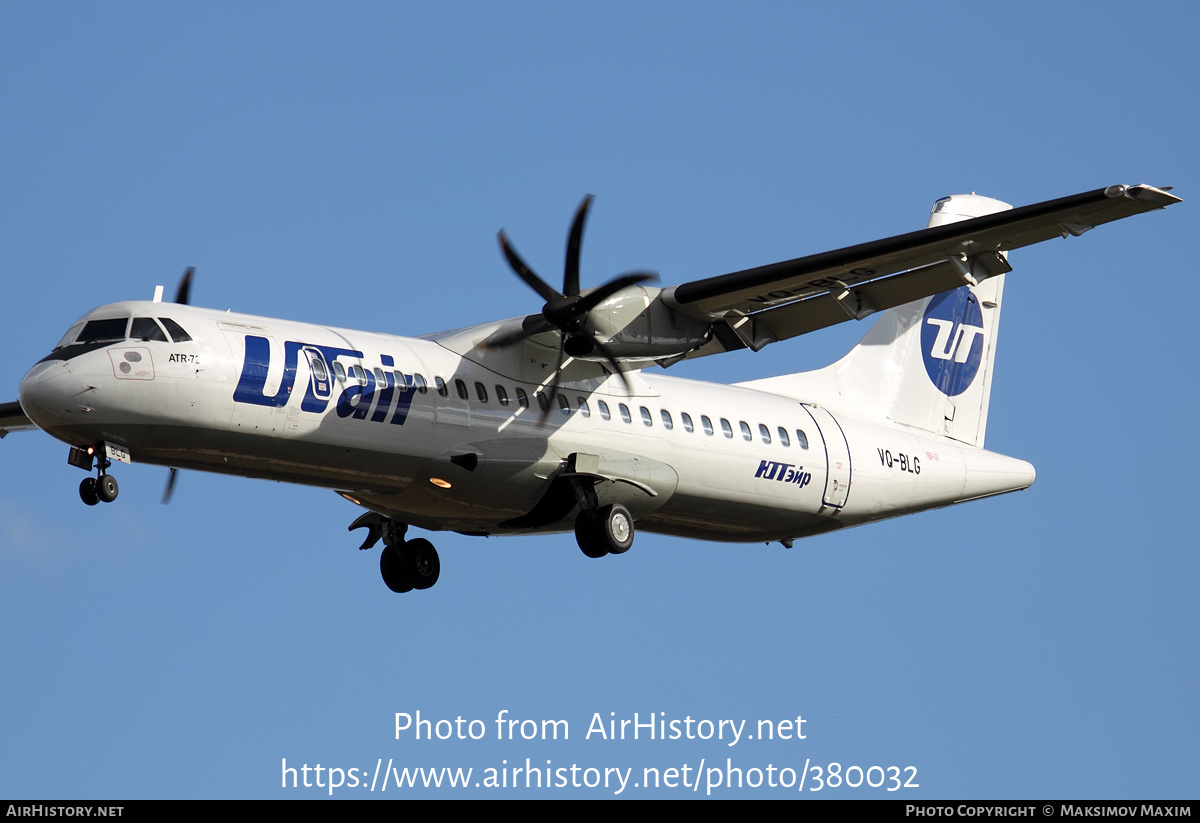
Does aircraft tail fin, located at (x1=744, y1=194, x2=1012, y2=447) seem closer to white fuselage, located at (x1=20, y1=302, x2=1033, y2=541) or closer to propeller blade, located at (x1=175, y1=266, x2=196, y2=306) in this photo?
white fuselage, located at (x1=20, y1=302, x2=1033, y2=541)

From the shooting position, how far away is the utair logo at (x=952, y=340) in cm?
2498

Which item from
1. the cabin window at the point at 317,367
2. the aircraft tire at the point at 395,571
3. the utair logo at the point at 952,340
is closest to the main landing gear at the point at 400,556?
the aircraft tire at the point at 395,571

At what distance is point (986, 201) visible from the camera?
1022 inches

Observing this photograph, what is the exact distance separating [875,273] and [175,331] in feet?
26.1

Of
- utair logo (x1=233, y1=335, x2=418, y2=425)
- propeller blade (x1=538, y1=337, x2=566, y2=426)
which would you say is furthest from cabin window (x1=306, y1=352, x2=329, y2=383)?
propeller blade (x1=538, y1=337, x2=566, y2=426)

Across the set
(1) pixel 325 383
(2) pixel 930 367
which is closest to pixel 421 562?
(1) pixel 325 383

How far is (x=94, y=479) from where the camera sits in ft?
55.6

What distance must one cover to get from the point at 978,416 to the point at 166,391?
12982mm

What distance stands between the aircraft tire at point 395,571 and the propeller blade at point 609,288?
430 cm

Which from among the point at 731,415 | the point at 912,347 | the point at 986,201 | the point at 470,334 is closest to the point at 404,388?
the point at 470,334

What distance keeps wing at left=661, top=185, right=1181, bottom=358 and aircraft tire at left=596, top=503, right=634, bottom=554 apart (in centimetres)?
218

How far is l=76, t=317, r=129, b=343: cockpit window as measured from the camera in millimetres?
17281
